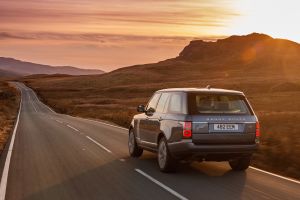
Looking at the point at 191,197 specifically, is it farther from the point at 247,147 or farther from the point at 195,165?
the point at 195,165

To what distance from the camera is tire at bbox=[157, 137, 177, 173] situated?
435 inches

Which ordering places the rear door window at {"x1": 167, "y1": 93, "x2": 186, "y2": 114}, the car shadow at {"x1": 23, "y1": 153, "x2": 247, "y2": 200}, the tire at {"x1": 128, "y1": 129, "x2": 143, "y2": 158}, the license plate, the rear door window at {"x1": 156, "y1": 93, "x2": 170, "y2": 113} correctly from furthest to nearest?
the tire at {"x1": 128, "y1": 129, "x2": 143, "y2": 158}, the rear door window at {"x1": 156, "y1": 93, "x2": 170, "y2": 113}, the rear door window at {"x1": 167, "y1": 93, "x2": 186, "y2": 114}, the license plate, the car shadow at {"x1": 23, "y1": 153, "x2": 247, "y2": 200}

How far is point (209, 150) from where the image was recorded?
34.1ft

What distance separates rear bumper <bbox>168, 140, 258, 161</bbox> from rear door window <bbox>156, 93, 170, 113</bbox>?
1.49 meters

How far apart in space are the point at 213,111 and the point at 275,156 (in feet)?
12.2

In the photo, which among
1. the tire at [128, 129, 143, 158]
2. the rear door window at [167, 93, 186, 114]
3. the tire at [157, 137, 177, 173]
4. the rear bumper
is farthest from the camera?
the tire at [128, 129, 143, 158]

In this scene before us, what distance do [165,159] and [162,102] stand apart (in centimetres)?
161

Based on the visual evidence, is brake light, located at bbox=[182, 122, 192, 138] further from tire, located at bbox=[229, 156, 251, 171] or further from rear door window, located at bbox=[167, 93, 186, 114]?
tire, located at bbox=[229, 156, 251, 171]

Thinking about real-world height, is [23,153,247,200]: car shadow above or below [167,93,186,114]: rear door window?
below

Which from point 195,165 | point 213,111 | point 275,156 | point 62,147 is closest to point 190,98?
point 213,111

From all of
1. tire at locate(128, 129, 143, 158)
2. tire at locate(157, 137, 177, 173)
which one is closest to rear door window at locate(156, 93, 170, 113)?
tire at locate(157, 137, 177, 173)

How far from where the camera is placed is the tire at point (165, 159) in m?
11.0

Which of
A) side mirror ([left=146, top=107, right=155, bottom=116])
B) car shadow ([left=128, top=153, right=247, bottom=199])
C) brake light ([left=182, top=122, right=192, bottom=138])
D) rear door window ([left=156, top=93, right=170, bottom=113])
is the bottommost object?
car shadow ([left=128, top=153, right=247, bottom=199])

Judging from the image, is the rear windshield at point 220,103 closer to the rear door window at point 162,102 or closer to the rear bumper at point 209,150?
the rear bumper at point 209,150
